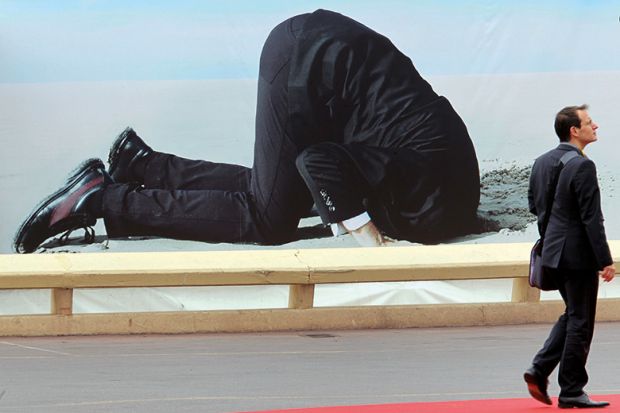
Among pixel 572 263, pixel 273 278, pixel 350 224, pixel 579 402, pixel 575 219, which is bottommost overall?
pixel 273 278

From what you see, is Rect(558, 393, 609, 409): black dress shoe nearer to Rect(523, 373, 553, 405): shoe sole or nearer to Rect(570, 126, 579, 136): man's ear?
Rect(523, 373, 553, 405): shoe sole

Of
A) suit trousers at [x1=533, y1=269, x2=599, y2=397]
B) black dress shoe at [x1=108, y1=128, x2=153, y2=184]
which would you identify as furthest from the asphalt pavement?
black dress shoe at [x1=108, y1=128, x2=153, y2=184]

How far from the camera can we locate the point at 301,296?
12.6 m

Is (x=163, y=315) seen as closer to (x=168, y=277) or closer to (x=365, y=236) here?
(x=168, y=277)

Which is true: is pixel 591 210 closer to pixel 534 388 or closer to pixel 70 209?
pixel 534 388

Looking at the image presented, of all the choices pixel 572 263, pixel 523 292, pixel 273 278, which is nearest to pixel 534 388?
pixel 572 263

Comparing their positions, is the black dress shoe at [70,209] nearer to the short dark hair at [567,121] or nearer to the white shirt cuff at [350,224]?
the white shirt cuff at [350,224]

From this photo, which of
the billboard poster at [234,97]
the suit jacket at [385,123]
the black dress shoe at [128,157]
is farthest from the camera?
the suit jacket at [385,123]

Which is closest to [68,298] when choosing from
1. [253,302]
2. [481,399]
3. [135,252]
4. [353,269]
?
[135,252]

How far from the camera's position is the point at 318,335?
12328mm

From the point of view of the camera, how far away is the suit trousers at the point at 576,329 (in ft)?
24.3

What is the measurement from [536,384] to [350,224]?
523 cm

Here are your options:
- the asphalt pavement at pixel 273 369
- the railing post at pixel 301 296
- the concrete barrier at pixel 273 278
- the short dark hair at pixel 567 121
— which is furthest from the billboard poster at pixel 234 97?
the short dark hair at pixel 567 121

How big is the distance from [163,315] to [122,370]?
2.55 metres
